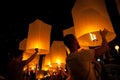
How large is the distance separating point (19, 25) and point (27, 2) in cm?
191

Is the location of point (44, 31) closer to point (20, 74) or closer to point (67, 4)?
point (20, 74)

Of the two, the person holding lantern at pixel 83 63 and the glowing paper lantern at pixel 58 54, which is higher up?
the glowing paper lantern at pixel 58 54

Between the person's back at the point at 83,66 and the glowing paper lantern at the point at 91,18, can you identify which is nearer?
the person's back at the point at 83,66

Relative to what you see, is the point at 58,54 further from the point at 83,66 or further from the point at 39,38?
the point at 83,66

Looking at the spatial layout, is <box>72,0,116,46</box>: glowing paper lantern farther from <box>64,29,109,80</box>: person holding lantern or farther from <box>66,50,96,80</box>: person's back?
<box>66,50,96,80</box>: person's back

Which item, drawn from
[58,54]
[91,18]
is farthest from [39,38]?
[91,18]

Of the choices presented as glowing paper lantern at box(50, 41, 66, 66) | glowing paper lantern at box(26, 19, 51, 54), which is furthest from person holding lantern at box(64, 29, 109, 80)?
glowing paper lantern at box(50, 41, 66, 66)

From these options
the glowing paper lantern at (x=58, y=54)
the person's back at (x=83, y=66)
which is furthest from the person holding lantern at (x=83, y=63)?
the glowing paper lantern at (x=58, y=54)

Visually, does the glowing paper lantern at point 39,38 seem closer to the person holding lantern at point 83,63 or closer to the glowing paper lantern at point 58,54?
the glowing paper lantern at point 58,54

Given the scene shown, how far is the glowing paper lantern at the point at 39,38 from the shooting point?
4766 mm

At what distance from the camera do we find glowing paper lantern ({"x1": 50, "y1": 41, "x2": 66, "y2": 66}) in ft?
18.1

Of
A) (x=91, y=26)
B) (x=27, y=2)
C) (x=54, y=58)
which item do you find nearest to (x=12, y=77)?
(x=54, y=58)

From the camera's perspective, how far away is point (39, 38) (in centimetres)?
482

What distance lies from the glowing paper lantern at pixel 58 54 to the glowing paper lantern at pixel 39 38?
1.86 feet
